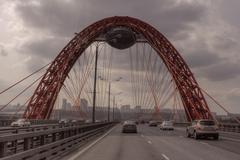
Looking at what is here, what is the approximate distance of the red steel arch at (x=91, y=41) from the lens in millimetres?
74875

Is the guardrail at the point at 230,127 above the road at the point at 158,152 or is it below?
above

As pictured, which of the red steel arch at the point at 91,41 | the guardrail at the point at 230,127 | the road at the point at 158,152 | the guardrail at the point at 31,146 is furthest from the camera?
the red steel arch at the point at 91,41

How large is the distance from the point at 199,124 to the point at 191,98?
40.5 meters

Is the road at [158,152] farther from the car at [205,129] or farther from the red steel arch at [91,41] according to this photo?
the red steel arch at [91,41]

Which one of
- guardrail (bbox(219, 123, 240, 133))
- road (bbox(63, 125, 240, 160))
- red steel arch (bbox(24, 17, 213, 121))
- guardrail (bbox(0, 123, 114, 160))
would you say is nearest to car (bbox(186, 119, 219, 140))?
road (bbox(63, 125, 240, 160))

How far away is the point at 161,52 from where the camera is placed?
252 ft

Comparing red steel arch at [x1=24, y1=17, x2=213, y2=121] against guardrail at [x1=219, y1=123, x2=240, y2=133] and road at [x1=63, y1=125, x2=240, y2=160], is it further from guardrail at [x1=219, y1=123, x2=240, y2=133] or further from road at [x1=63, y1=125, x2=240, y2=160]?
road at [x1=63, y1=125, x2=240, y2=160]

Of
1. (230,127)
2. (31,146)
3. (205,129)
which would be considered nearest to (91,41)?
(230,127)

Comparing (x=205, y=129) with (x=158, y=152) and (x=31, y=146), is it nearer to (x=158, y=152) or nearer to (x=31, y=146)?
(x=158, y=152)

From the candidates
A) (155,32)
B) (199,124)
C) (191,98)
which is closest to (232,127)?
(199,124)

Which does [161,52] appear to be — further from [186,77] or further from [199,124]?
[199,124]

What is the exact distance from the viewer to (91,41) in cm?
7738

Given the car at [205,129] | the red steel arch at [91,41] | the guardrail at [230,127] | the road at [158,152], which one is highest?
the red steel arch at [91,41]

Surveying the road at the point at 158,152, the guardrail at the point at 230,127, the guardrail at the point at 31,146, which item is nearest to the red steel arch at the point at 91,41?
the guardrail at the point at 230,127
